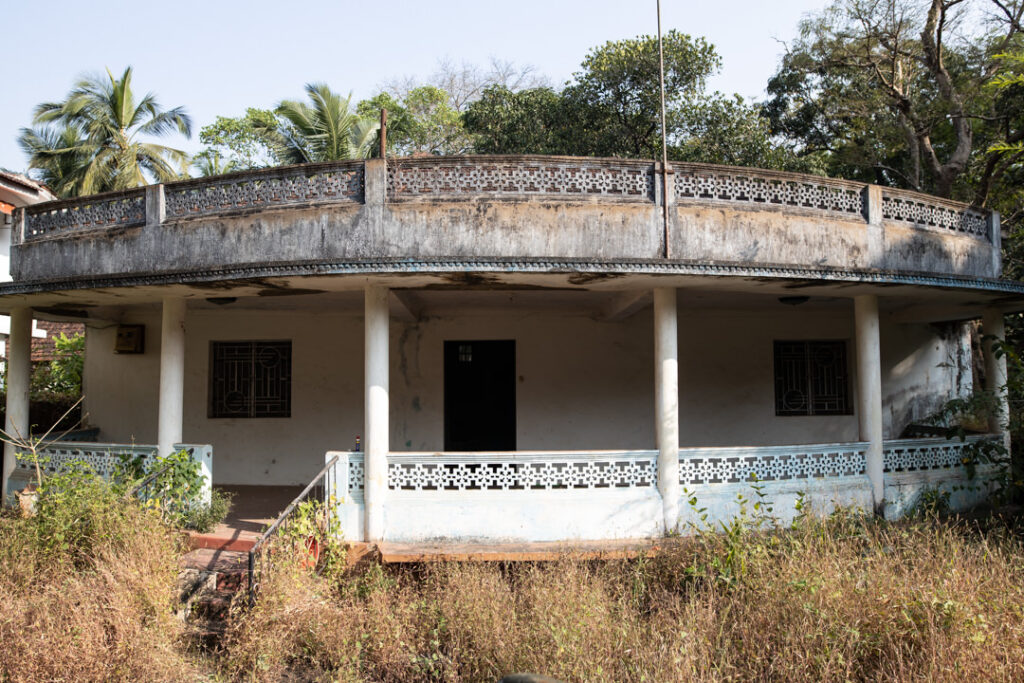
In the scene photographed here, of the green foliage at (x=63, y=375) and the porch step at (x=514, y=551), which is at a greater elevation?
the green foliage at (x=63, y=375)

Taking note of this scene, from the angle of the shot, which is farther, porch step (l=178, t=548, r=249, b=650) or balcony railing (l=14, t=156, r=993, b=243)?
balcony railing (l=14, t=156, r=993, b=243)

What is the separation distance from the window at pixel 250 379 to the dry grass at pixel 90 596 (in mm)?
4069

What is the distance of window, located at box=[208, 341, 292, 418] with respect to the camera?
10.7 m

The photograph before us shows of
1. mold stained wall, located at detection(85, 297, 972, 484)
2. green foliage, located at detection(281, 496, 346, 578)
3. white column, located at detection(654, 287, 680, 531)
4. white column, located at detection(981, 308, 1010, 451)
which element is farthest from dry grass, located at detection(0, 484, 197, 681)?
white column, located at detection(981, 308, 1010, 451)

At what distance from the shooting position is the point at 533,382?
1045 cm

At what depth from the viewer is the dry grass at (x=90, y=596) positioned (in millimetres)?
4727

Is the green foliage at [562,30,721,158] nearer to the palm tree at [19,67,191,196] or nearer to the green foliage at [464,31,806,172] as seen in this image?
the green foliage at [464,31,806,172]

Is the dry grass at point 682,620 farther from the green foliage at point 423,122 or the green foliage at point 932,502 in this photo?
the green foliage at point 423,122

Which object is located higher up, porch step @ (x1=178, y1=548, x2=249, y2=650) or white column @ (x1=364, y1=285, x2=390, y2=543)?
white column @ (x1=364, y1=285, x2=390, y2=543)

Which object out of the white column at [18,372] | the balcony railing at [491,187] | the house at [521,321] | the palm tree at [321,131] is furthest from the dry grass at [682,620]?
the palm tree at [321,131]

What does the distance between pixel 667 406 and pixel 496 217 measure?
2636 millimetres

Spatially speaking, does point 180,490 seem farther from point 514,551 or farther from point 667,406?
point 667,406

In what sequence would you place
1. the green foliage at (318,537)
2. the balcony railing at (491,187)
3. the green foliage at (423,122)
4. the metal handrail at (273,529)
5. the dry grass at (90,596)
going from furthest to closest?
the green foliage at (423,122) → the balcony railing at (491,187) → the green foliage at (318,537) → the metal handrail at (273,529) → the dry grass at (90,596)

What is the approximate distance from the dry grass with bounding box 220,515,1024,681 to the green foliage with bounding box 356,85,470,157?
74.9 feet
